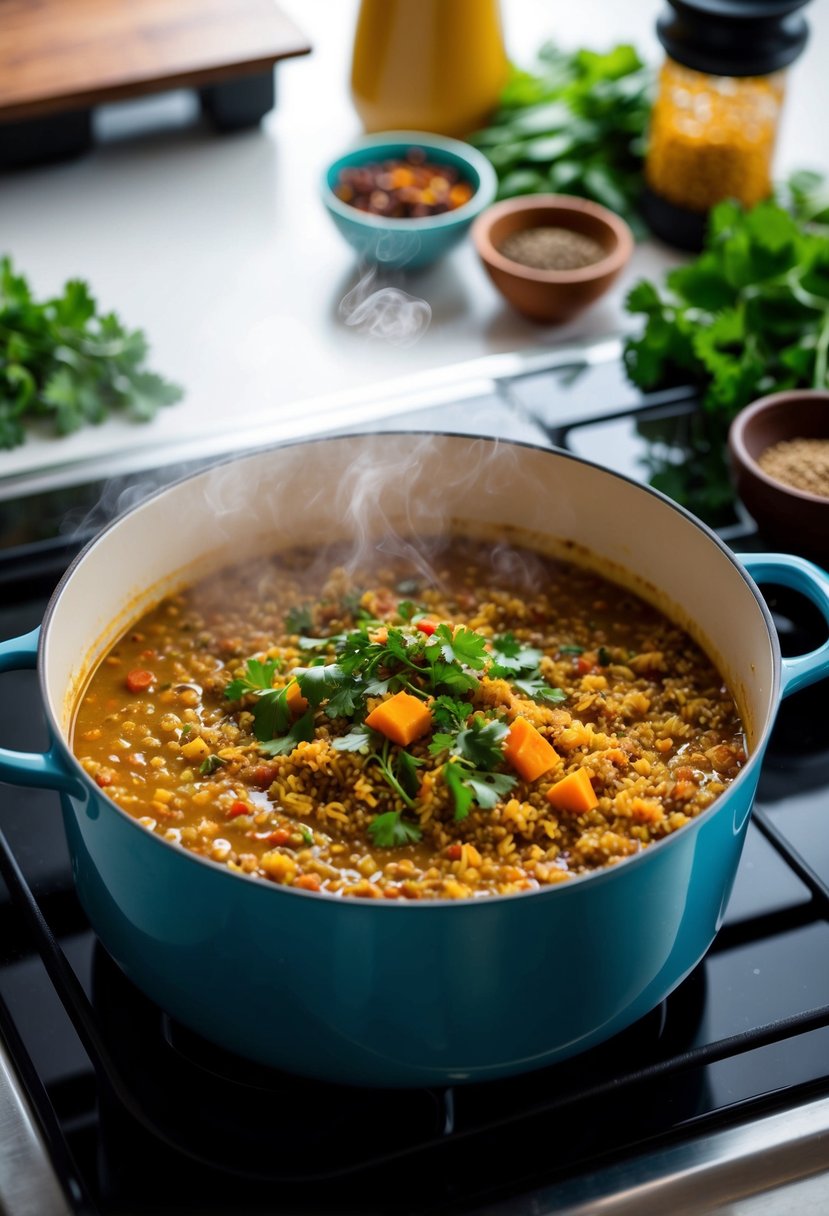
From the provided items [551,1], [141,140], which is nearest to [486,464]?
[141,140]

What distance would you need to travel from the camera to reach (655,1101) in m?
1.08

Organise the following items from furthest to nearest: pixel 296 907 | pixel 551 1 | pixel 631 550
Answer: pixel 551 1 → pixel 631 550 → pixel 296 907

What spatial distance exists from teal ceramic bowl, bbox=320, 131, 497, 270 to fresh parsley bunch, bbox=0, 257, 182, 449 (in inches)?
15.8

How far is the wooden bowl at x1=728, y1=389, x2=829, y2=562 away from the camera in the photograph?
1547 millimetres

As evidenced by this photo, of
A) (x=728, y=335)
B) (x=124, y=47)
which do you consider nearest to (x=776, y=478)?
(x=728, y=335)

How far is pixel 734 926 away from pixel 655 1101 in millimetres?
215

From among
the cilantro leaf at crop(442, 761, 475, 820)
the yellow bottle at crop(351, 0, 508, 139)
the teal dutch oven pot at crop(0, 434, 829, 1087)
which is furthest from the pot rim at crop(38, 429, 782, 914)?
the yellow bottle at crop(351, 0, 508, 139)

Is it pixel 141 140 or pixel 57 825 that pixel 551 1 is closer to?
pixel 141 140

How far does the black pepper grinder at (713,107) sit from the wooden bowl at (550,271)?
12 cm

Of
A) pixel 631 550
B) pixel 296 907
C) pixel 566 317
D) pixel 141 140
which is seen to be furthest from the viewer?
pixel 141 140

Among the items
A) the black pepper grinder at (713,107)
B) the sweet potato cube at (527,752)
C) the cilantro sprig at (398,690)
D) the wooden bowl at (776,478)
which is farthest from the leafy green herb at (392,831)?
the black pepper grinder at (713,107)

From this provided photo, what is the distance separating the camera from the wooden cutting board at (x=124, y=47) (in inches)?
84.5

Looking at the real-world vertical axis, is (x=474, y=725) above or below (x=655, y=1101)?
above

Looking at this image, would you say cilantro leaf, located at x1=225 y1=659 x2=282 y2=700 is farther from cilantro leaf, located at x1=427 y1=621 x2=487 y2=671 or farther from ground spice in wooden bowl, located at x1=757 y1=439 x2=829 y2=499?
ground spice in wooden bowl, located at x1=757 y1=439 x2=829 y2=499
